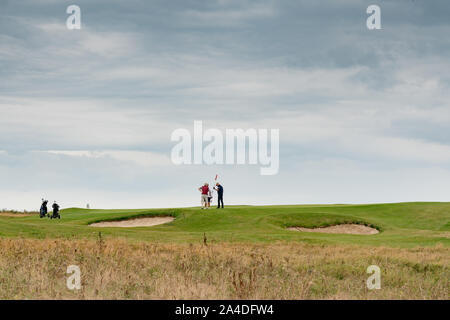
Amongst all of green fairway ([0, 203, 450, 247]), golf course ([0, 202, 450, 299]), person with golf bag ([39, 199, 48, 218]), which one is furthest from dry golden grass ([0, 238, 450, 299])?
person with golf bag ([39, 199, 48, 218])

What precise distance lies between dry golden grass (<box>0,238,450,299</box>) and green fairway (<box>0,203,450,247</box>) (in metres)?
7.67

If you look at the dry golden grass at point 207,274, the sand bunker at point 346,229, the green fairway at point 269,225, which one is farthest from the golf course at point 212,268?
the sand bunker at point 346,229

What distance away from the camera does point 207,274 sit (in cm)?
1447

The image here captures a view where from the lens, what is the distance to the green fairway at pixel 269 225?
29875 millimetres

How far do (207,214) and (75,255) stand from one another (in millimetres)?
26524

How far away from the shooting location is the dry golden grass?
11.2m

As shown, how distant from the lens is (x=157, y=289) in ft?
37.2

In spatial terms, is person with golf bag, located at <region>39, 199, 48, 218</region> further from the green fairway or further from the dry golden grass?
the dry golden grass

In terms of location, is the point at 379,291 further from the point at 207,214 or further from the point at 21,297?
the point at 207,214

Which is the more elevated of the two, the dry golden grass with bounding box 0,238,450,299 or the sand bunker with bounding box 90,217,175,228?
the dry golden grass with bounding box 0,238,450,299

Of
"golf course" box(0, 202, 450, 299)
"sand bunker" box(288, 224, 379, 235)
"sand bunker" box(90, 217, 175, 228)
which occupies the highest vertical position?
"golf course" box(0, 202, 450, 299)

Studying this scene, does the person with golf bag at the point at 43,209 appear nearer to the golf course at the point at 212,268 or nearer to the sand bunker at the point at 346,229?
the golf course at the point at 212,268

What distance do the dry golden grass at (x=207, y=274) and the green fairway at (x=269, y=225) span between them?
25.2ft
